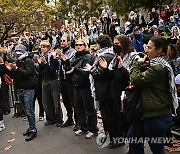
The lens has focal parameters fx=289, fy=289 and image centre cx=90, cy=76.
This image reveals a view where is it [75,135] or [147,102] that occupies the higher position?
[147,102]

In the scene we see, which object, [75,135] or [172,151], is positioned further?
[75,135]

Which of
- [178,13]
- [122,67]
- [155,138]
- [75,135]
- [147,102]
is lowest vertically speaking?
[75,135]

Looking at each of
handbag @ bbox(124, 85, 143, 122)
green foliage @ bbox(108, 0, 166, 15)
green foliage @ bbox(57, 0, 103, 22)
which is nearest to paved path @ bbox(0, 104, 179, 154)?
handbag @ bbox(124, 85, 143, 122)

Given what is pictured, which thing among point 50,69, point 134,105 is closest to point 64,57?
point 50,69

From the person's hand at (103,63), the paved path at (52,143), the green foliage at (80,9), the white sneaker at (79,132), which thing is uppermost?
the green foliage at (80,9)

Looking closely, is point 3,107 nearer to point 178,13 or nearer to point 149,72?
point 149,72

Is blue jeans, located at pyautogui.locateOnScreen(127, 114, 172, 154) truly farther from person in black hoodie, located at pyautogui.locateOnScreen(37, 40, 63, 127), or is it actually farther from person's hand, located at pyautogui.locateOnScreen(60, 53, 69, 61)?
person in black hoodie, located at pyautogui.locateOnScreen(37, 40, 63, 127)

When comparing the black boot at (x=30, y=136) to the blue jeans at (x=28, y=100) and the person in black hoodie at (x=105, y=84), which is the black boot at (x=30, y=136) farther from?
the person in black hoodie at (x=105, y=84)

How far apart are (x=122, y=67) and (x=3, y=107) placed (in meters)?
4.97

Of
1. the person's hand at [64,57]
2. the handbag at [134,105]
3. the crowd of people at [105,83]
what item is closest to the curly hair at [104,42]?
the crowd of people at [105,83]

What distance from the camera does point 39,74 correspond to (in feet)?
22.4

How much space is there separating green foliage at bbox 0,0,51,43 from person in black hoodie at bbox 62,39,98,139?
11.1 meters

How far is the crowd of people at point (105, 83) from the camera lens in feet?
10.5

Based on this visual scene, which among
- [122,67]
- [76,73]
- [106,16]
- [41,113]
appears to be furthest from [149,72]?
[106,16]
